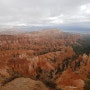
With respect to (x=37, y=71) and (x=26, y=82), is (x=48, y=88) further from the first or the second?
(x=37, y=71)

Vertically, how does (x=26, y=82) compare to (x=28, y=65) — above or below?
above

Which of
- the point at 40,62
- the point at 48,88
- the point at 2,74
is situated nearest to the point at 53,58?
the point at 40,62

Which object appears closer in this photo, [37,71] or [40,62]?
[37,71]

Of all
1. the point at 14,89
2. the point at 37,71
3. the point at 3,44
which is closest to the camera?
the point at 14,89

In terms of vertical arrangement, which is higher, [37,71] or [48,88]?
[48,88]

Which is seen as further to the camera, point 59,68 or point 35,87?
point 59,68

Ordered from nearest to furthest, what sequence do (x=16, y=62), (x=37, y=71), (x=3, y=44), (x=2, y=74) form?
(x=2, y=74), (x=37, y=71), (x=16, y=62), (x=3, y=44)

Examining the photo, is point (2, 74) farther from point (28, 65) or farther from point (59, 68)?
point (59, 68)

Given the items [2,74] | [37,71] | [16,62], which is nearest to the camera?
[2,74]

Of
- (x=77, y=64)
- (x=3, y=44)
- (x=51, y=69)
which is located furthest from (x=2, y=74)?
(x=3, y=44)
